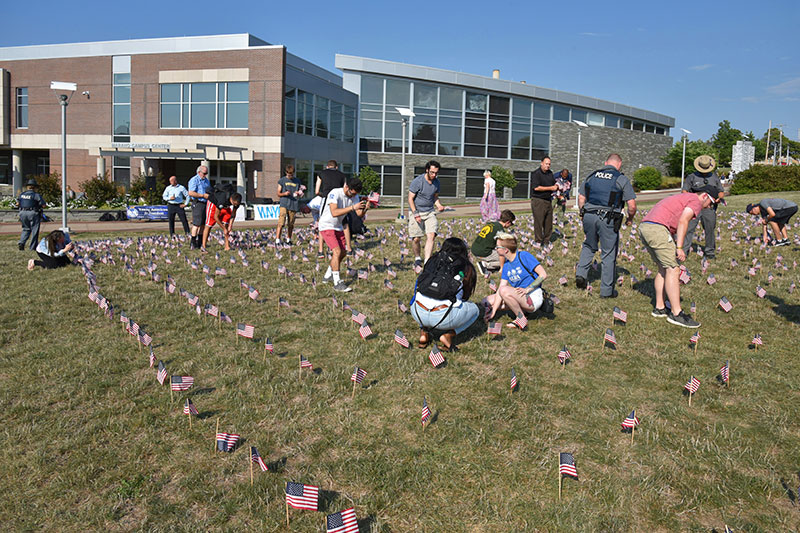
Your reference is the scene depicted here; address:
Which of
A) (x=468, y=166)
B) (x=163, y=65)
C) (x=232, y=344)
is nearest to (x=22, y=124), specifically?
(x=163, y=65)

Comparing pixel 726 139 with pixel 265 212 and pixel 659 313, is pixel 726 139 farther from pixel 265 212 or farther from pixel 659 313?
pixel 659 313

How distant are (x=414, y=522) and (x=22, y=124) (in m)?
47.7

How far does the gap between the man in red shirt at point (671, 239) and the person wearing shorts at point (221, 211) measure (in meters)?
8.22

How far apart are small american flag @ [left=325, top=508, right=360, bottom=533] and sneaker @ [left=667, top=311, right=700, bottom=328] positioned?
17.5 feet

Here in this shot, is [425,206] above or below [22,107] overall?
below

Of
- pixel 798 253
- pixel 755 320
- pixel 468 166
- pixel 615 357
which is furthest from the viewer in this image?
pixel 468 166

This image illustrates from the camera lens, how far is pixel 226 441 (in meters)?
4.04

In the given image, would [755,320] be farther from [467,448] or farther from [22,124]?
[22,124]

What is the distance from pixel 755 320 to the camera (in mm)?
7352

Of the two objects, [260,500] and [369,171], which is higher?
[369,171]

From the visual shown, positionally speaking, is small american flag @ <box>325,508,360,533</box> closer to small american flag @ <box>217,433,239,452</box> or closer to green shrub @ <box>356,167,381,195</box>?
small american flag @ <box>217,433,239,452</box>

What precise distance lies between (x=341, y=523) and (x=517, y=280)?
449 centimetres

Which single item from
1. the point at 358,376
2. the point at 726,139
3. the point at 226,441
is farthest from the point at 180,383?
the point at 726,139

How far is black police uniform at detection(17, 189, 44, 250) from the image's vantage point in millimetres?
13055
